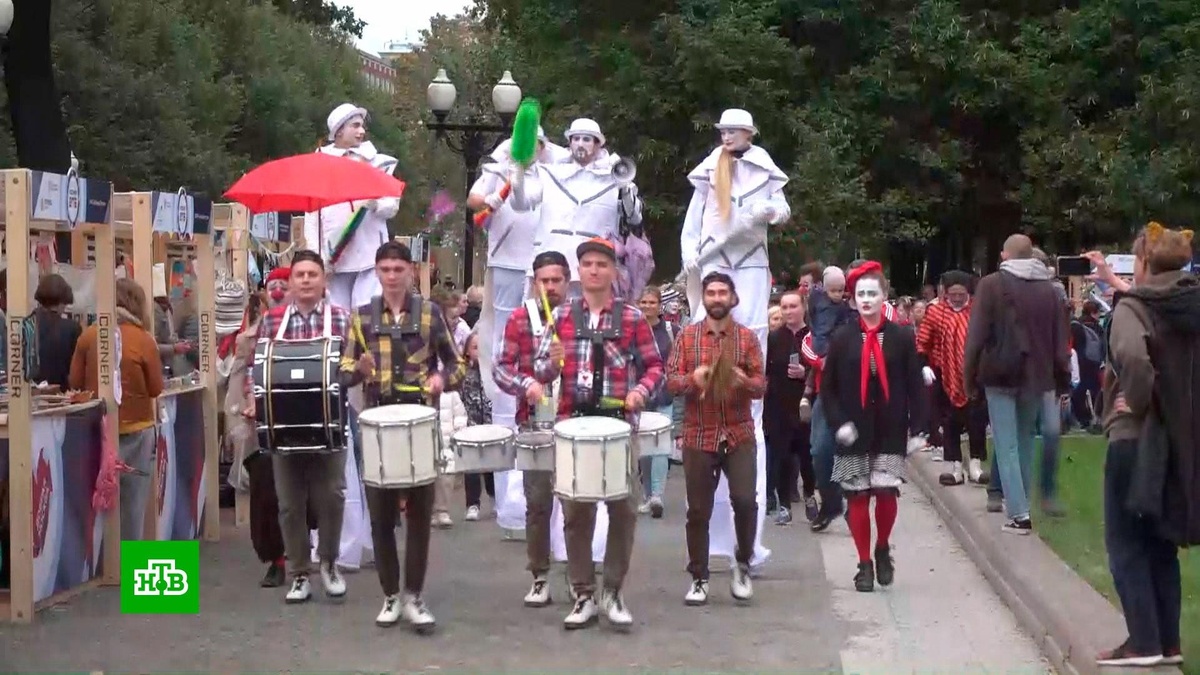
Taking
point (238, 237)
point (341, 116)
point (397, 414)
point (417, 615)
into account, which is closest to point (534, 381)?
point (397, 414)

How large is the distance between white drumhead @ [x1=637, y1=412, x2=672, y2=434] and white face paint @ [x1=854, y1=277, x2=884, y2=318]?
67.9 inches

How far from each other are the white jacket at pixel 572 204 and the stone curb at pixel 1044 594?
10.2 feet

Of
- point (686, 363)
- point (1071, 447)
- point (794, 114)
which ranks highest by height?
point (794, 114)

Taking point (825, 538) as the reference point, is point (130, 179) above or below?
above

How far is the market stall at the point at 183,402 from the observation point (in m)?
11.8

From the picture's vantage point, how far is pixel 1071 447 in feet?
72.8

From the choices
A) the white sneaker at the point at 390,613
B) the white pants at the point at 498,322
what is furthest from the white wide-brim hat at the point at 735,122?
the white sneaker at the point at 390,613

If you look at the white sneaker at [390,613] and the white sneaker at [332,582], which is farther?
the white sneaker at [332,582]

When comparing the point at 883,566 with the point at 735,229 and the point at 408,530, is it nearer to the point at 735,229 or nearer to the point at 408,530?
the point at 735,229

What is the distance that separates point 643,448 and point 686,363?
0.68 meters

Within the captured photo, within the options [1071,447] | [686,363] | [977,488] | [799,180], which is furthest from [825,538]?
[799,180]

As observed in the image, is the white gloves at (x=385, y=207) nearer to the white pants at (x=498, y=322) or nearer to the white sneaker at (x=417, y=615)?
the white pants at (x=498, y=322)

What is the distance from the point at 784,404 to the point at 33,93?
12.1 m

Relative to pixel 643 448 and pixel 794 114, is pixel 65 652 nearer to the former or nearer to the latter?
pixel 643 448
